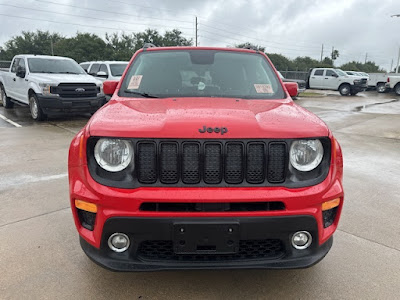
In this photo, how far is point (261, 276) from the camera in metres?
2.56

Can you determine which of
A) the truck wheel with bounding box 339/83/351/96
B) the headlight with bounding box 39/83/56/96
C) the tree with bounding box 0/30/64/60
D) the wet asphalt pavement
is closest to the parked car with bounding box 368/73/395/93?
the truck wheel with bounding box 339/83/351/96

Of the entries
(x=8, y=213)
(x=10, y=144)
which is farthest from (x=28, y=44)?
(x=8, y=213)

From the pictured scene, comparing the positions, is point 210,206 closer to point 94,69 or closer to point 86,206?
point 86,206

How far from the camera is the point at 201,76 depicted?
3.31 meters

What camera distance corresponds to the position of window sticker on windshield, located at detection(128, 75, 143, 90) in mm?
3182

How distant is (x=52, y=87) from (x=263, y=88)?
24.1 feet

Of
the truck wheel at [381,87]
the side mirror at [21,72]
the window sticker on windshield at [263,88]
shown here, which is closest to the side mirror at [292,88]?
the window sticker on windshield at [263,88]

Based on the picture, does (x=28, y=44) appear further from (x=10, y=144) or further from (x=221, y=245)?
(x=221, y=245)

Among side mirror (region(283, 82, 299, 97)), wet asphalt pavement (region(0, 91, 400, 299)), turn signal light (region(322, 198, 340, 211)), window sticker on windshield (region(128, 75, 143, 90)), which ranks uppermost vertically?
window sticker on windshield (region(128, 75, 143, 90))

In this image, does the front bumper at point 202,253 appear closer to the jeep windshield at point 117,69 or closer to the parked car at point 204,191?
the parked car at point 204,191

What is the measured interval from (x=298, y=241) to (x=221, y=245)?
509 millimetres

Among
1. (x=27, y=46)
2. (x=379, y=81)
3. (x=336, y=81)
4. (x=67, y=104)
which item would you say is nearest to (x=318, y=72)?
(x=336, y=81)

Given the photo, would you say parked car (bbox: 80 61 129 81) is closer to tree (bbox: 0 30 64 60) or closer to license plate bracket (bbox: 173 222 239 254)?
license plate bracket (bbox: 173 222 239 254)

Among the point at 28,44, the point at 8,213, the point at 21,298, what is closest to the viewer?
the point at 21,298
